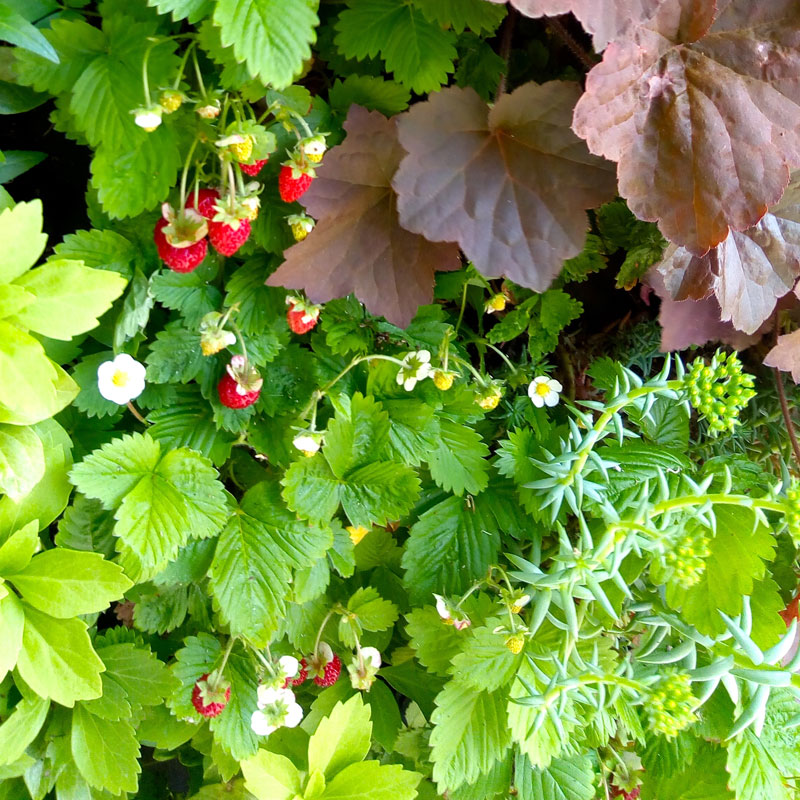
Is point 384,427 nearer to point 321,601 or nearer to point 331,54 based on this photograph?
point 321,601

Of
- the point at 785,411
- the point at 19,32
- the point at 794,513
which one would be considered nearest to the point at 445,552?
the point at 794,513

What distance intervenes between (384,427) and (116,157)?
44 centimetres

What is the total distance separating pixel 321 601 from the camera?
961 millimetres

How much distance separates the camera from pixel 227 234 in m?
0.66

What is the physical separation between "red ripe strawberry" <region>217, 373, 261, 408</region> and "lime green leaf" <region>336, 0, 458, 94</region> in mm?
388

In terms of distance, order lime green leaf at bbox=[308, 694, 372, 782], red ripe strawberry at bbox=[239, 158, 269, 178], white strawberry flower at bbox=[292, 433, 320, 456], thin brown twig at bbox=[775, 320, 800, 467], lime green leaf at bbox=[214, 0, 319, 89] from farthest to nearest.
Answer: thin brown twig at bbox=[775, 320, 800, 467] → lime green leaf at bbox=[308, 694, 372, 782] → white strawberry flower at bbox=[292, 433, 320, 456] → red ripe strawberry at bbox=[239, 158, 269, 178] → lime green leaf at bbox=[214, 0, 319, 89]

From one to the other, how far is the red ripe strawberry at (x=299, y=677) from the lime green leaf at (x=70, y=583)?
0.94 feet

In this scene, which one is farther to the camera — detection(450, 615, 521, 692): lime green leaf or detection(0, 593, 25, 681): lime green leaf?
detection(450, 615, 521, 692): lime green leaf

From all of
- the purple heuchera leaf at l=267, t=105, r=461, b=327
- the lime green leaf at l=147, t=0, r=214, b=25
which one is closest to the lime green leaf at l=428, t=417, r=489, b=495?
the purple heuchera leaf at l=267, t=105, r=461, b=327

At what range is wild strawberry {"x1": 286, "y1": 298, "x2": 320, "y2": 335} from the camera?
0.74 metres

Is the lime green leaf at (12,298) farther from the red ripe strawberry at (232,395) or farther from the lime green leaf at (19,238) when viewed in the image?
the red ripe strawberry at (232,395)

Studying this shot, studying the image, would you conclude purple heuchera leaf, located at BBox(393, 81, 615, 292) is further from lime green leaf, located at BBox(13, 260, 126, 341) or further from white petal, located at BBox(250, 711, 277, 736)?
Answer: white petal, located at BBox(250, 711, 277, 736)

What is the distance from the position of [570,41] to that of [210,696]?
3.10 ft

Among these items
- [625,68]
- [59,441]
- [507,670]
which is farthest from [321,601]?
[625,68]
